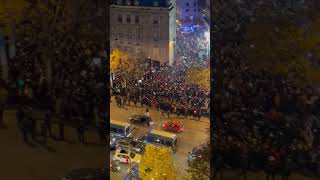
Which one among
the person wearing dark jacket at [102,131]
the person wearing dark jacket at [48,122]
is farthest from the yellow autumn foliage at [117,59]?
the person wearing dark jacket at [48,122]

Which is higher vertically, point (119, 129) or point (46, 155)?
point (119, 129)

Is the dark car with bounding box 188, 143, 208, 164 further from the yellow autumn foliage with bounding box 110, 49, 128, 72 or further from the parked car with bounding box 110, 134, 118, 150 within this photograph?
the yellow autumn foliage with bounding box 110, 49, 128, 72

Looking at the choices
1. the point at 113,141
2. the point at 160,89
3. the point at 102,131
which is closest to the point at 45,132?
the point at 102,131

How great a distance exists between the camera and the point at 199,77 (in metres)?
4.02

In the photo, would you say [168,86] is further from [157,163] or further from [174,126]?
[157,163]

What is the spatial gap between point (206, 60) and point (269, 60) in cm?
52

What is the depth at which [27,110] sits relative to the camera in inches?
150

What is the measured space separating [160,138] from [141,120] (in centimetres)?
22

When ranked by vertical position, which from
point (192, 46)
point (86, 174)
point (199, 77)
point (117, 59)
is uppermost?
point (192, 46)

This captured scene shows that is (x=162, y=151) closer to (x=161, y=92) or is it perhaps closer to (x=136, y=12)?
(x=161, y=92)

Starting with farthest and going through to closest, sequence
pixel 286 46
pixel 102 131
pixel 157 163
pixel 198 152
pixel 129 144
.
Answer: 1. pixel 129 144
2. pixel 157 163
3. pixel 198 152
4. pixel 102 131
5. pixel 286 46

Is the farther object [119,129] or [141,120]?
[141,120]

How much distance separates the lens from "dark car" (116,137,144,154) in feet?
13.7

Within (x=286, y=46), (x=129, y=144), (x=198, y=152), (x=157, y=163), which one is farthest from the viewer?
(x=129, y=144)
